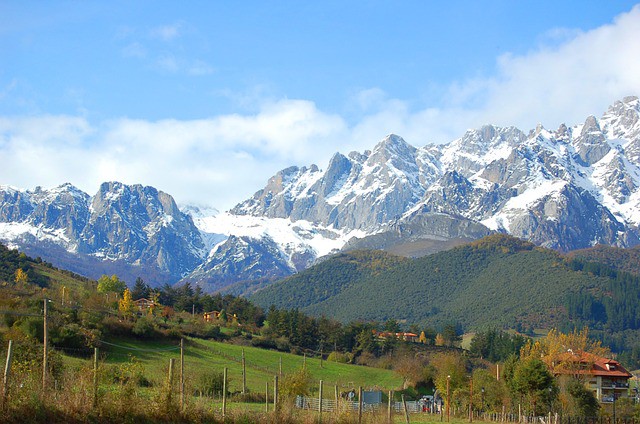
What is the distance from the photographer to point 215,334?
10138 cm

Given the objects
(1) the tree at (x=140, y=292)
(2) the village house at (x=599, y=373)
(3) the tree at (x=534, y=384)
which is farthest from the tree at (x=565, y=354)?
(1) the tree at (x=140, y=292)

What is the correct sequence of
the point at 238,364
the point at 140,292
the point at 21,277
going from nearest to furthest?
the point at 238,364, the point at 21,277, the point at 140,292

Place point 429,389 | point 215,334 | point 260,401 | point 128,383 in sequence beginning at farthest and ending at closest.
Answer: point 215,334 < point 429,389 < point 260,401 < point 128,383

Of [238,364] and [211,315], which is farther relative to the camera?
[211,315]

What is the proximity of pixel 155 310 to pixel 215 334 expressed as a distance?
60.7 feet

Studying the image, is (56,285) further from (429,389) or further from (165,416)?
(165,416)

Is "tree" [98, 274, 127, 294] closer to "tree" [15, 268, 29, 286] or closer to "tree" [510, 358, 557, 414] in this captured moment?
"tree" [15, 268, 29, 286]

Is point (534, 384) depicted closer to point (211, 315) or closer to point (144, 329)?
point (144, 329)

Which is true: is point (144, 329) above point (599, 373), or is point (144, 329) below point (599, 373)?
above

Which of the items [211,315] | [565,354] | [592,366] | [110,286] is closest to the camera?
[592,366]

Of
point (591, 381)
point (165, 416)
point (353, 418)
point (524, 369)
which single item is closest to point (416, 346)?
point (591, 381)

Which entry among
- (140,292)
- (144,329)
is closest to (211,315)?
(140,292)

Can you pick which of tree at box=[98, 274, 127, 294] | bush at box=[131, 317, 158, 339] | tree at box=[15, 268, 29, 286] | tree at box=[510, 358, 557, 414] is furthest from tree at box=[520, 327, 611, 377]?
tree at box=[98, 274, 127, 294]

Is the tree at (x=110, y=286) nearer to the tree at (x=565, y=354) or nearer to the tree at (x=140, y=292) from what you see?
the tree at (x=140, y=292)
